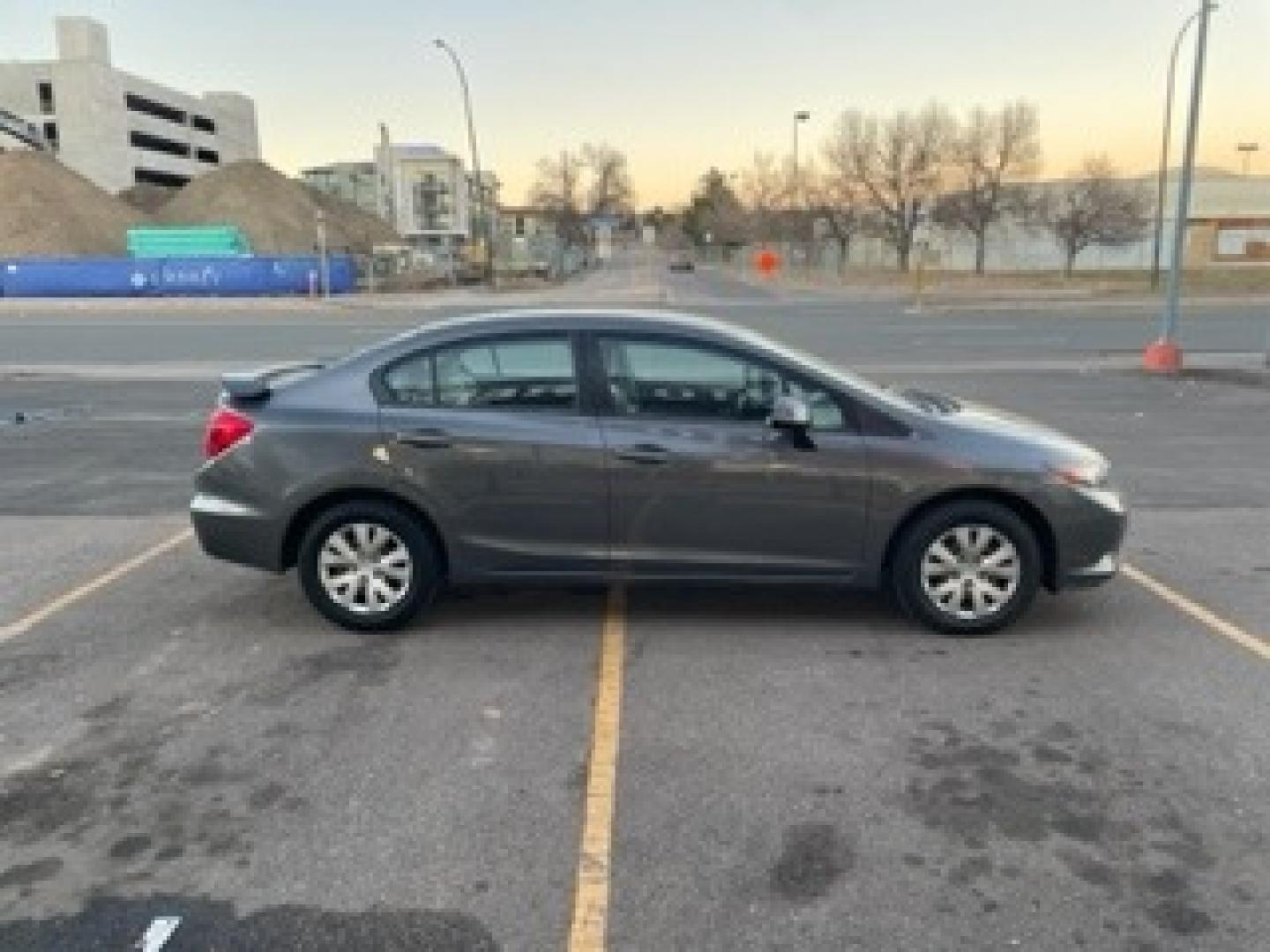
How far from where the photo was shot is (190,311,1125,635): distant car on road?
4891 mm

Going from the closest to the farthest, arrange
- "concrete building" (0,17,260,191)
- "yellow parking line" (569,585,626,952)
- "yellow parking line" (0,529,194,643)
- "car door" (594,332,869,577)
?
"yellow parking line" (569,585,626,952) → "car door" (594,332,869,577) → "yellow parking line" (0,529,194,643) → "concrete building" (0,17,260,191)

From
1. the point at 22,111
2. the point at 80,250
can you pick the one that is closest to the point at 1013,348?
the point at 80,250

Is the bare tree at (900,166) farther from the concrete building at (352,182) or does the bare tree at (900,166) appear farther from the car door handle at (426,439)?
the concrete building at (352,182)

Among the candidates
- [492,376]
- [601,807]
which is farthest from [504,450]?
[601,807]

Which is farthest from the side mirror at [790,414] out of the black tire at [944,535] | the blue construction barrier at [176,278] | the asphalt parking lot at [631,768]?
the blue construction barrier at [176,278]

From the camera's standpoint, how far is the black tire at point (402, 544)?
508 cm

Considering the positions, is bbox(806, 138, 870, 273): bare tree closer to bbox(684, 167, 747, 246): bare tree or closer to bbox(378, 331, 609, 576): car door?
bbox(684, 167, 747, 246): bare tree

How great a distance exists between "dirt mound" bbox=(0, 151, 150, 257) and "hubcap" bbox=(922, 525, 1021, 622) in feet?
223

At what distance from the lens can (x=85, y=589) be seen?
594cm

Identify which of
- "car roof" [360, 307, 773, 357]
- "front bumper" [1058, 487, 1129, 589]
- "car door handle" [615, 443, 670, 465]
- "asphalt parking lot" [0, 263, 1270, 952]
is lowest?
"asphalt parking lot" [0, 263, 1270, 952]

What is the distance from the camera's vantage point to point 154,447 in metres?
10.4

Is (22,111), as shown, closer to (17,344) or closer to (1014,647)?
(17,344)

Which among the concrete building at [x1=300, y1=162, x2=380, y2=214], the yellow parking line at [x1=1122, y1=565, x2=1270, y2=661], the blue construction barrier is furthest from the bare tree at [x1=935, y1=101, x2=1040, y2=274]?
the concrete building at [x1=300, y1=162, x2=380, y2=214]

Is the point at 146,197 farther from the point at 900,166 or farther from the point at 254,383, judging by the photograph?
the point at 254,383
